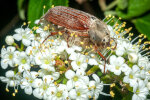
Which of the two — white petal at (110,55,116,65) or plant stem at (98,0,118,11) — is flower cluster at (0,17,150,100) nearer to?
white petal at (110,55,116,65)

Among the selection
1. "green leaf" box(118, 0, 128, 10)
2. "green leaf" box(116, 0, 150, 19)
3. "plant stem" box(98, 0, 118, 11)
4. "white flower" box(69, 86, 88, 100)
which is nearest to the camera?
"white flower" box(69, 86, 88, 100)

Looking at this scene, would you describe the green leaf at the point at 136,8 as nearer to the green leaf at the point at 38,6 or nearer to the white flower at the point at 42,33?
the green leaf at the point at 38,6

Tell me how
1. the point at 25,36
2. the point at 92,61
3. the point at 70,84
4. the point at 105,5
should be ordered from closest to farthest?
the point at 70,84, the point at 92,61, the point at 25,36, the point at 105,5

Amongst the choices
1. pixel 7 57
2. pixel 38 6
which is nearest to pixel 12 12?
pixel 38 6

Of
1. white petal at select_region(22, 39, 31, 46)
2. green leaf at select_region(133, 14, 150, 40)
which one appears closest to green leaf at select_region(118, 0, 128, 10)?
green leaf at select_region(133, 14, 150, 40)

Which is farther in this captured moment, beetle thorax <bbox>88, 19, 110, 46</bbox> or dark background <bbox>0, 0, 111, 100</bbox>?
dark background <bbox>0, 0, 111, 100</bbox>

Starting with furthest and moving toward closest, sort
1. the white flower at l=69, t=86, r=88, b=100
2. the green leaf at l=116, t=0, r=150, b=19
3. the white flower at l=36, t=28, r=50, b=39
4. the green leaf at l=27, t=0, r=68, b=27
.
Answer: the green leaf at l=116, t=0, r=150, b=19 → the green leaf at l=27, t=0, r=68, b=27 → the white flower at l=36, t=28, r=50, b=39 → the white flower at l=69, t=86, r=88, b=100

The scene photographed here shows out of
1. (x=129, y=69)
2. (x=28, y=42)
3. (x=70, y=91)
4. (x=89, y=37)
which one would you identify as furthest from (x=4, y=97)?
(x=129, y=69)

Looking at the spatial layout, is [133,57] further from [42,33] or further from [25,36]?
[25,36]
